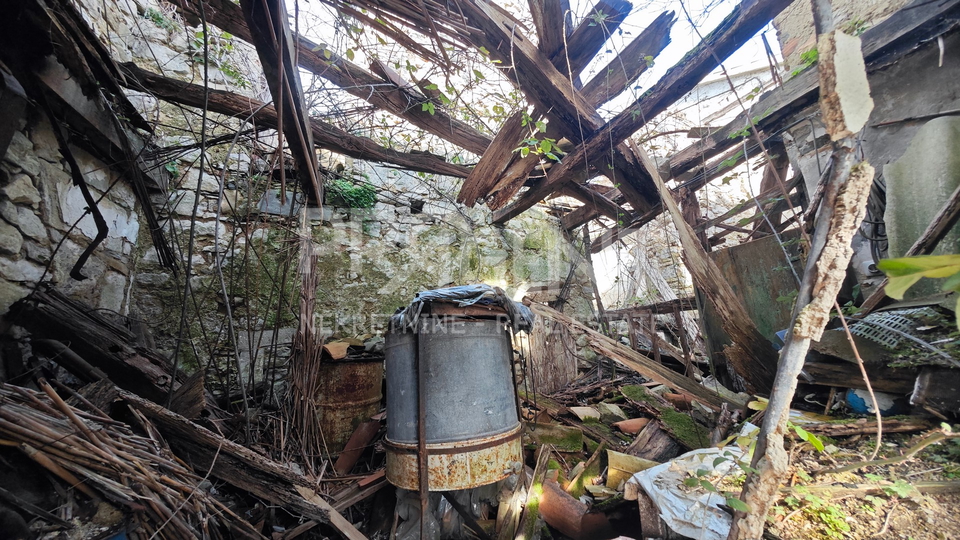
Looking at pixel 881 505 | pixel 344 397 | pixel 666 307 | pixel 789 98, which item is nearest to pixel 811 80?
pixel 789 98

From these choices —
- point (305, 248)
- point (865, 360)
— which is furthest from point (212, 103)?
point (865, 360)

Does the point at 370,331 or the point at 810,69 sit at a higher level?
the point at 810,69

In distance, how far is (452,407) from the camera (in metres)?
2.45

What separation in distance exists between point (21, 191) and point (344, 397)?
2483 mm

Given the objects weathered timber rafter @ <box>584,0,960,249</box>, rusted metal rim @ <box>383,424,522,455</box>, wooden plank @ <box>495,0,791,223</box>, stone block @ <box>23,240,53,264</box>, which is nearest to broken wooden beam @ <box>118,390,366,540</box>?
rusted metal rim @ <box>383,424,522,455</box>

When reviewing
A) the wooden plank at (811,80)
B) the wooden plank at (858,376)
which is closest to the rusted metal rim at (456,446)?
the wooden plank at (858,376)

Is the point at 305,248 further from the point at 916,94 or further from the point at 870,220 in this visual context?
the point at 916,94

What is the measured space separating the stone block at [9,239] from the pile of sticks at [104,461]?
1196 millimetres

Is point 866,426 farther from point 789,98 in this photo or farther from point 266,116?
point 266,116

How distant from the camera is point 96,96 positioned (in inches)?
101

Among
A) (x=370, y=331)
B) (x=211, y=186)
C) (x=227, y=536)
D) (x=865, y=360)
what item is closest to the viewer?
(x=227, y=536)

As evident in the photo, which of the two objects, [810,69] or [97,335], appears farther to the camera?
[810,69]

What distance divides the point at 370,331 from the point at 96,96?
2.92m

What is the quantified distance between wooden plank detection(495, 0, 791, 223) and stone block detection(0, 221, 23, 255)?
383 centimetres
